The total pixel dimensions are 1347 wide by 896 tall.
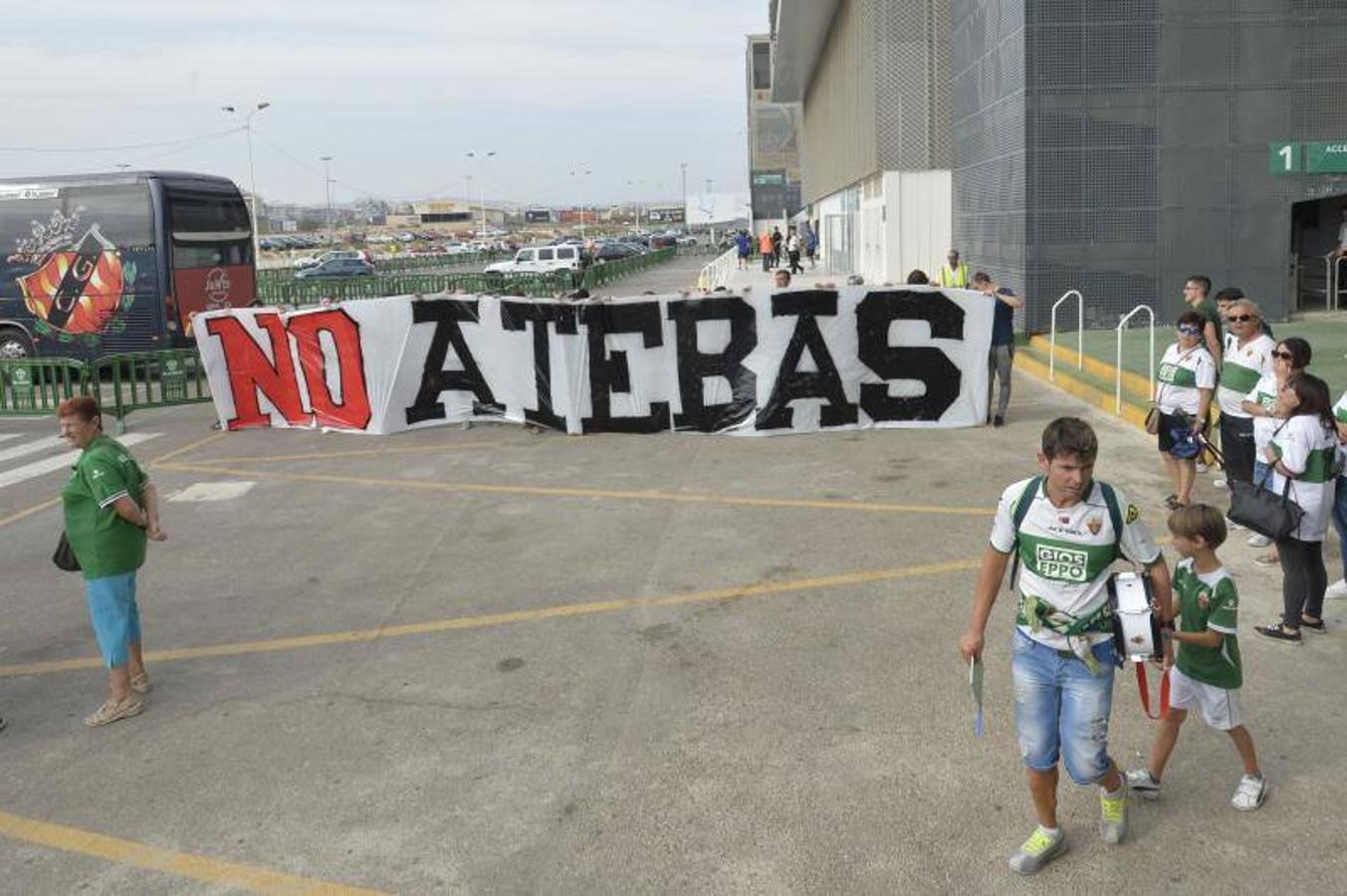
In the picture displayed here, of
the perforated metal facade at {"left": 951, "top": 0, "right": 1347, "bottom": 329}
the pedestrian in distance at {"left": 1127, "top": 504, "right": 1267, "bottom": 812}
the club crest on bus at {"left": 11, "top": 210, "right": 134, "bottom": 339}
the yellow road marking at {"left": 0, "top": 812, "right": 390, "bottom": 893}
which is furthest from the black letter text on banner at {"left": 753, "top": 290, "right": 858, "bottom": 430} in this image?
the club crest on bus at {"left": 11, "top": 210, "right": 134, "bottom": 339}

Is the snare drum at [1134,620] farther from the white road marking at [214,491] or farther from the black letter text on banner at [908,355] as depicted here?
the black letter text on banner at [908,355]

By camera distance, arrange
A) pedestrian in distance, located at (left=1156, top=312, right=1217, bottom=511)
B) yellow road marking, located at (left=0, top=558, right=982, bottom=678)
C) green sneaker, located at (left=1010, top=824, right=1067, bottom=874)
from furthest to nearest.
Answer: pedestrian in distance, located at (left=1156, top=312, right=1217, bottom=511) < yellow road marking, located at (left=0, top=558, right=982, bottom=678) < green sneaker, located at (left=1010, top=824, right=1067, bottom=874)

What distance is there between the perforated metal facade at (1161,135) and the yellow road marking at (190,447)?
13.0m

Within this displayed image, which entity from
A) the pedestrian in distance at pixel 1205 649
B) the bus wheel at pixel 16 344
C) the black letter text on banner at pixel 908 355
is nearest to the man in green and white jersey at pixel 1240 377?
the pedestrian in distance at pixel 1205 649

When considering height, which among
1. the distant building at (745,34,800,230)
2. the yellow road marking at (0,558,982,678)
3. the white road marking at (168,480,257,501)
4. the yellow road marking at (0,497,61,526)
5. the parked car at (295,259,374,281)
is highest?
the distant building at (745,34,800,230)

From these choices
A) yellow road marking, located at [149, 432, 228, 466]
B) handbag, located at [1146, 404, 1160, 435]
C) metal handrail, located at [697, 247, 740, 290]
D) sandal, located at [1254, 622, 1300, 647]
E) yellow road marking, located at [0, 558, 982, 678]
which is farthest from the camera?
metal handrail, located at [697, 247, 740, 290]

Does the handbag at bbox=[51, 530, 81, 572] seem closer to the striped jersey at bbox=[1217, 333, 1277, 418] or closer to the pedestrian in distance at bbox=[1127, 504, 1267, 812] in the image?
the pedestrian in distance at bbox=[1127, 504, 1267, 812]

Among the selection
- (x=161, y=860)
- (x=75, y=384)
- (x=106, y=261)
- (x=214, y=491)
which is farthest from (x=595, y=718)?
(x=106, y=261)

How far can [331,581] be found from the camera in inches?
345

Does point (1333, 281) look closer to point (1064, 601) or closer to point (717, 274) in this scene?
point (1064, 601)

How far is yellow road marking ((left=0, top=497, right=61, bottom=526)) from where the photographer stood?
11363 mm

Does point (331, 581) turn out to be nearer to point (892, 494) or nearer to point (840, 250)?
point (892, 494)

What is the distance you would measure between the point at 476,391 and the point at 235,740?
9.40 metres

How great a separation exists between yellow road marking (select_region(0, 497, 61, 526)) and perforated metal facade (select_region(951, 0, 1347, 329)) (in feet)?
49.4
